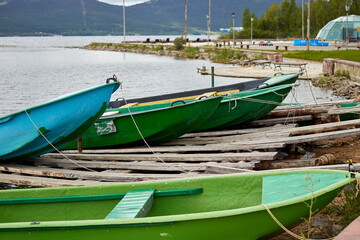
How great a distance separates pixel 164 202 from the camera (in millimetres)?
5355

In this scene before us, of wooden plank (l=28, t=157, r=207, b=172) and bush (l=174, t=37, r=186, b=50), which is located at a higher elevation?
bush (l=174, t=37, r=186, b=50)

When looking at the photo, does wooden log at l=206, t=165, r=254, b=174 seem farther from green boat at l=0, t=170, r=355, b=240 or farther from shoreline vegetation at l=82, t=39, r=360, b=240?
green boat at l=0, t=170, r=355, b=240

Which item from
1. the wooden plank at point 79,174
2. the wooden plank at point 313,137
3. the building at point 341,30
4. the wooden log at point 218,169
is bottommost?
the wooden plank at point 79,174

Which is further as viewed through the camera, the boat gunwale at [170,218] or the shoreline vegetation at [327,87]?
the shoreline vegetation at [327,87]

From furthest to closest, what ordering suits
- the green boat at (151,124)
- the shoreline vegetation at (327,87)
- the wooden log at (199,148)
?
1. the green boat at (151,124)
2. the wooden log at (199,148)
3. the shoreline vegetation at (327,87)

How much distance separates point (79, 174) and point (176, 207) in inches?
136

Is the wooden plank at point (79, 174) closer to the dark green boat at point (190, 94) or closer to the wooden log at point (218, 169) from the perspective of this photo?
the wooden log at point (218, 169)

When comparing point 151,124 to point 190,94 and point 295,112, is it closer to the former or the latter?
point 190,94

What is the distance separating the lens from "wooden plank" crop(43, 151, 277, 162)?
843 cm

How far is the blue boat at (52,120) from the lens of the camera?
27.5 ft

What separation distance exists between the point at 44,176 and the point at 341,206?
17.2 feet

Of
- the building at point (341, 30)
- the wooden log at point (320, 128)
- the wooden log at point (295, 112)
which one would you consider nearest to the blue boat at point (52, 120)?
the wooden log at point (320, 128)

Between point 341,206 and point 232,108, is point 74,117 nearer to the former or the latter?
point 232,108

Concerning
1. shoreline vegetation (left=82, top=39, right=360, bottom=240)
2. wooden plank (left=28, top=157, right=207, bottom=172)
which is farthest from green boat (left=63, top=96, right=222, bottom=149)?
shoreline vegetation (left=82, top=39, right=360, bottom=240)
